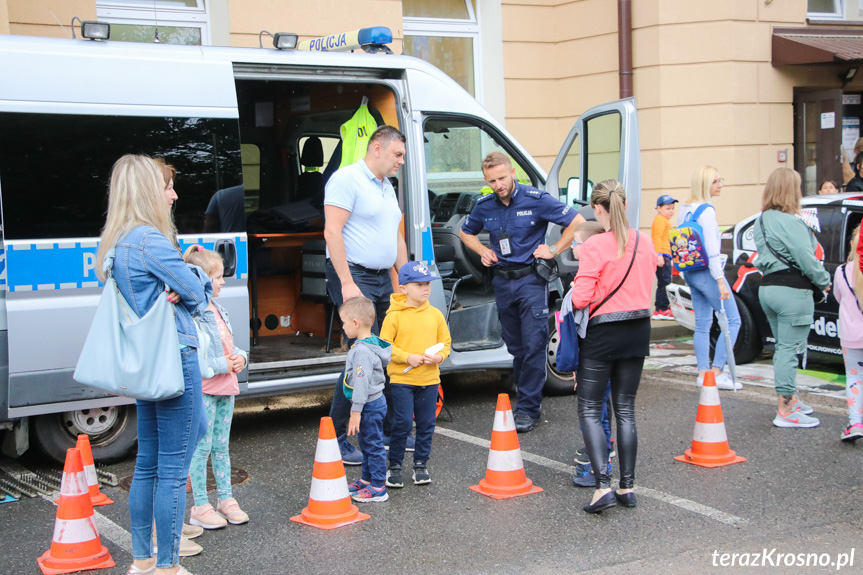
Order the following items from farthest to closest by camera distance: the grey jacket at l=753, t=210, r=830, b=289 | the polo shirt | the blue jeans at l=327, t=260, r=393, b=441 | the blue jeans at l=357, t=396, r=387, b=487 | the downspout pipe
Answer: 1. the downspout pipe
2. the grey jacket at l=753, t=210, r=830, b=289
3. the polo shirt
4. the blue jeans at l=327, t=260, r=393, b=441
5. the blue jeans at l=357, t=396, r=387, b=487

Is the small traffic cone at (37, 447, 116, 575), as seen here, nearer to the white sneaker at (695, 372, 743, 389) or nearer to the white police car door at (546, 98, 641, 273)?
the white police car door at (546, 98, 641, 273)

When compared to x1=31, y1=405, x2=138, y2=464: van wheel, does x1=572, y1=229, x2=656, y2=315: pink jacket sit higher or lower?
higher

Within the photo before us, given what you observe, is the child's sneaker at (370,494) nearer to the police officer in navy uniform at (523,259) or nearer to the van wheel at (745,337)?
the police officer in navy uniform at (523,259)

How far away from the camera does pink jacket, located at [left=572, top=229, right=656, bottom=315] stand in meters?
4.81

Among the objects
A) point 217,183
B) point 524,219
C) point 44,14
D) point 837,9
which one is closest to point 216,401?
point 217,183

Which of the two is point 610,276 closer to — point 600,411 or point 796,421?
point 600,411

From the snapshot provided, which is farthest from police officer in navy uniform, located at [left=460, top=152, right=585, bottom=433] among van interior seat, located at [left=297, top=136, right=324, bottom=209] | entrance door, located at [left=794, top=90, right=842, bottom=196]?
entrance door, located at [left=794, top=90, right=842, bottom=196]

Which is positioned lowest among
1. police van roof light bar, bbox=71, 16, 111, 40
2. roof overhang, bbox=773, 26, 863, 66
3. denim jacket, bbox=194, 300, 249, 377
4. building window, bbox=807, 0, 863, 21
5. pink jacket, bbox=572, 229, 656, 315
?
denim jacket, bbox=194, 300, 249, 377

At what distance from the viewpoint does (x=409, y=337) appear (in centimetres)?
511

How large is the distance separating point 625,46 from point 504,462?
339 inches

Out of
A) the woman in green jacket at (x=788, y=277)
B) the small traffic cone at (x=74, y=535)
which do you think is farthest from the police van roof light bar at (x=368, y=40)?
the small traffic cone at (x=74, y=535)

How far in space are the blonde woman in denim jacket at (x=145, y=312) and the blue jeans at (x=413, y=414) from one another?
1.42m

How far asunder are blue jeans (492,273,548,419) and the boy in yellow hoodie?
139cm

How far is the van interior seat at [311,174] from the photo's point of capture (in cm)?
786
